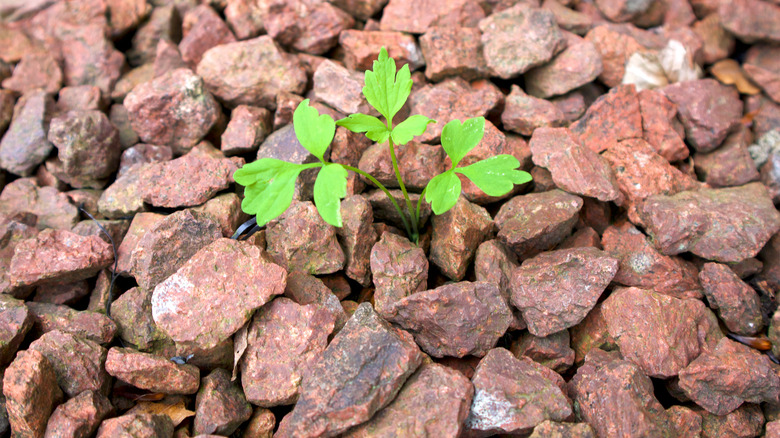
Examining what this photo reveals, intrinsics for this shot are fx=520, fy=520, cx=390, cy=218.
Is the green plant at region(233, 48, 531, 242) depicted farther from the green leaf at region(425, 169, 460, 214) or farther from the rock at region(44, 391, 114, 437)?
the rock at region(44, 391, 114, 437)

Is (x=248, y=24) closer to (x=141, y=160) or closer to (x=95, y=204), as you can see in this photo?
(x=141, y=160)

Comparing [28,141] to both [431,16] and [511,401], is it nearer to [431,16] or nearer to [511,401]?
[431,16]

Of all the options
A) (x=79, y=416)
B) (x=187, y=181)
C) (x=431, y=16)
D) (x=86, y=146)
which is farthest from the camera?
(x=431, y=16)

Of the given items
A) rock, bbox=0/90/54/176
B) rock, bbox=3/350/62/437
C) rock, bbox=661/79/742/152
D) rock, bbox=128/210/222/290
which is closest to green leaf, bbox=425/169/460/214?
rock, bbox=128/210/222/290

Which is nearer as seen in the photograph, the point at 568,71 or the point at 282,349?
the point at 282,349

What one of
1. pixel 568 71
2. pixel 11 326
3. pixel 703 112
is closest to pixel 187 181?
pixel 11 326

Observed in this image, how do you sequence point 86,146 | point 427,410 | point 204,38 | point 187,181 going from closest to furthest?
point 427,410 < point 187,181 < point 86,146 < point 204,38

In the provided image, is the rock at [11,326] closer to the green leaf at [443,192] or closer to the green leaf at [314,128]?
the green leaf at [314,128]

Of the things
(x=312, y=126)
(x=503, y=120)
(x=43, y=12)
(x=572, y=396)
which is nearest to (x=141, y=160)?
(x=312, y=126)
